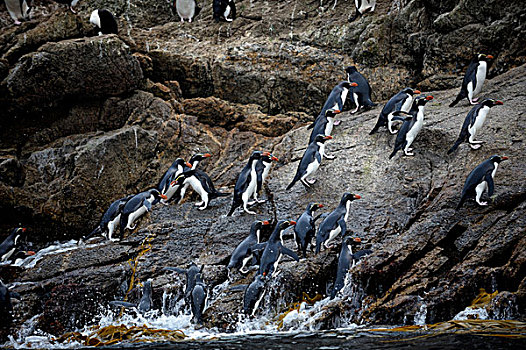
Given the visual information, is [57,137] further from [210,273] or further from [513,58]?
[513,58]

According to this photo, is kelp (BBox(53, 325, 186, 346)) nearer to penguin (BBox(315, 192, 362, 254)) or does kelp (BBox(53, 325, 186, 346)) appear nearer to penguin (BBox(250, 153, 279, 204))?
penguin (BBox(315, 192, 362, 254))

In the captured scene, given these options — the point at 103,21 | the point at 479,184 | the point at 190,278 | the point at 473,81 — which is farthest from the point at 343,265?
the point at 103,21

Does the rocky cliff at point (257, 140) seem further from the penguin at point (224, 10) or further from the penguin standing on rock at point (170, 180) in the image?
the penguin standing on rock at point (170, 180)

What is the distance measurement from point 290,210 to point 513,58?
6.30 m

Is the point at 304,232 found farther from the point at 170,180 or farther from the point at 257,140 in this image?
the point at 257,140

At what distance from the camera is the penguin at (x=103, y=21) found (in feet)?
41.5

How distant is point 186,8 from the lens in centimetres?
1578

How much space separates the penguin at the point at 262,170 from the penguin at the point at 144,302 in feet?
8.61

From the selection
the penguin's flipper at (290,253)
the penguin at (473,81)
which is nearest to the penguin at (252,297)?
the penguin's flipper at (290,253)

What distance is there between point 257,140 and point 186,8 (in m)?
6.03

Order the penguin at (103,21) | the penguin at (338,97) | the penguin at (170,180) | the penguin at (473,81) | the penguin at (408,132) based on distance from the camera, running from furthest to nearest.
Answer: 1. the penguin at (103,21)
2. the penguin at (338,97)
3. the penguin at (170,180)
4. the penguin at (473,81)
5. the penguin at (408,132)

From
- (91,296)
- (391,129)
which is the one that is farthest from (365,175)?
(91,296)

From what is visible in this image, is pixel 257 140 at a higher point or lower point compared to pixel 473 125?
higher

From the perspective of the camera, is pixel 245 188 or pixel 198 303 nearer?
pixel 198 303
